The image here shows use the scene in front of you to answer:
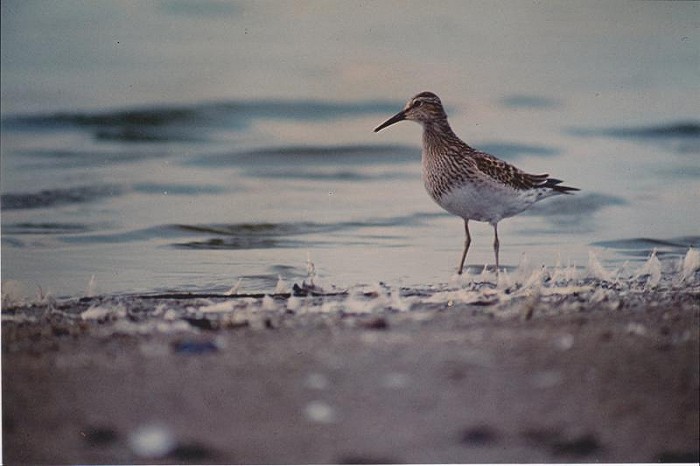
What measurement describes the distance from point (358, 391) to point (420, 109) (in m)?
1.10

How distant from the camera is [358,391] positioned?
3.03m

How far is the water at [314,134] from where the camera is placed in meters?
3.41

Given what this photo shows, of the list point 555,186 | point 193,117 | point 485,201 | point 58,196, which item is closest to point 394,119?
point 485,201

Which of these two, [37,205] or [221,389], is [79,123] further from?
[221,389]

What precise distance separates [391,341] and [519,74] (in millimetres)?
1134

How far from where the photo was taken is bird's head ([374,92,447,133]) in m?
3.50

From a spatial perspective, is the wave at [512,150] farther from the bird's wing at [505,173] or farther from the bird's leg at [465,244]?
the bird's leg at [465,244]

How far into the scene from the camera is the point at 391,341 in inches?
123

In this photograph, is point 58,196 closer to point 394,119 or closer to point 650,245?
point 394,119

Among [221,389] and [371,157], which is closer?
[221,389]

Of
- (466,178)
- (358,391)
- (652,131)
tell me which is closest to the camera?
(358,391)

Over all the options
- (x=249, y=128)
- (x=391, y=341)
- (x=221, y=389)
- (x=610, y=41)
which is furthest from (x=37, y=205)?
(x=610, y=41)

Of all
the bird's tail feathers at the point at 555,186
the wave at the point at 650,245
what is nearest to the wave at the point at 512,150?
the bird's tail feathers at the point at 555,186

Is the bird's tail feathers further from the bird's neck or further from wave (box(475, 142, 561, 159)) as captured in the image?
the bird's neck
